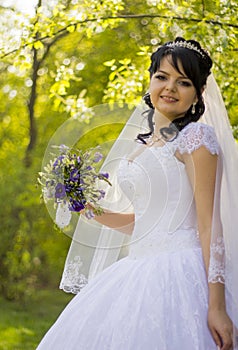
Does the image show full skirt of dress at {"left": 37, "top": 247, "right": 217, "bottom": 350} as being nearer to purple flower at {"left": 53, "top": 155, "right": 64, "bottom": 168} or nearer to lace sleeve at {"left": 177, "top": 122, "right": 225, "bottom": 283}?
lace sleeve at {"left": 177, "top": 122, "right": 225, "bottom": 283}

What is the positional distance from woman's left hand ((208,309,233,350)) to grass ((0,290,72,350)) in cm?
517

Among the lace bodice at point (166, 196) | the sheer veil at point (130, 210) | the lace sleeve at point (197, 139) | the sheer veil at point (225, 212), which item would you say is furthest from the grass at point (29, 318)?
the lace sleeve at point (197, 139)

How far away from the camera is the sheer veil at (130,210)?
86.2 inches

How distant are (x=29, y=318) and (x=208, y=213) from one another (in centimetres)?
662

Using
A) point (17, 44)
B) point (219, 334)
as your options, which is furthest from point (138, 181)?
point (17, 44)

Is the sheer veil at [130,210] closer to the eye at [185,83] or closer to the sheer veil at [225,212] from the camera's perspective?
the sheer veil at [225,212]

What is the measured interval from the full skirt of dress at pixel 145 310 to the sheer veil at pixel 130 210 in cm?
9

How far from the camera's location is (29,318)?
8.48 metres

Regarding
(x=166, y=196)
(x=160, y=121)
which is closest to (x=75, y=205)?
(x=166, y=196)

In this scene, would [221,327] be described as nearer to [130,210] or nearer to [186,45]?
[130,210]

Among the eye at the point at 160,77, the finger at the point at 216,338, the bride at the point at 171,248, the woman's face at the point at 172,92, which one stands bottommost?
the finger at the point at 216,338

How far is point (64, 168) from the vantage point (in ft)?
7.86

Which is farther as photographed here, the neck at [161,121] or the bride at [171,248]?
the neck at [161,121]

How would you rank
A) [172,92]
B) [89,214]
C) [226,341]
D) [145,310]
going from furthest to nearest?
1. [89,214]
2. [172,92]
3. [145,310]
4. [226,341]
